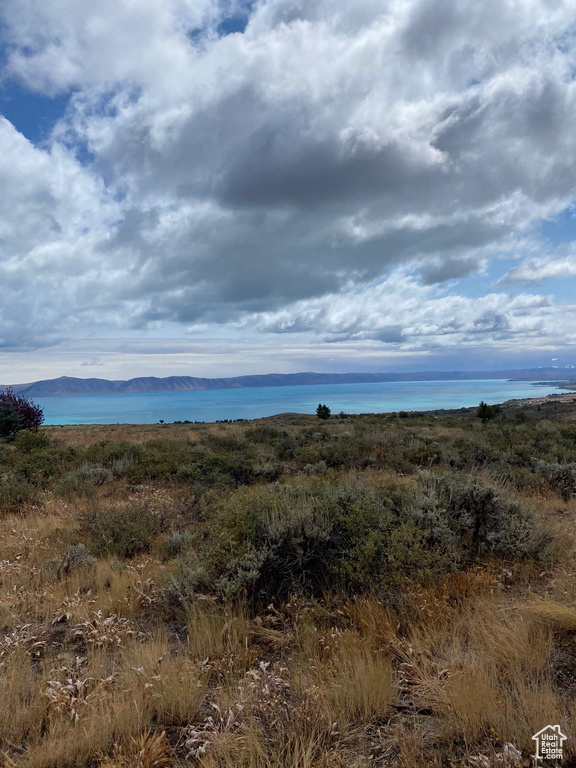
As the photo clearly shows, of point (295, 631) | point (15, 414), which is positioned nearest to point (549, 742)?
point (295, 631)

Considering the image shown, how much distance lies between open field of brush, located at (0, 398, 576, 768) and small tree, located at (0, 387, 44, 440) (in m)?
17.2

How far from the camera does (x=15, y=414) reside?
21.8m

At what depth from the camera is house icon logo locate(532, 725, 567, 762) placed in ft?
7.41

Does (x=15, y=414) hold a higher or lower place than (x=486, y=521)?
higher

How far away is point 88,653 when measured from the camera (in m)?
3.40

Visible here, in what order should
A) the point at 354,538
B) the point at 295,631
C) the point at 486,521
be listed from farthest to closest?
the point at 486,521 < the point at 354,538 < the point at 295,631

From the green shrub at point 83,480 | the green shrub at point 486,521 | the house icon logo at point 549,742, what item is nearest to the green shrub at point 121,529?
the green shrub at point 83,480

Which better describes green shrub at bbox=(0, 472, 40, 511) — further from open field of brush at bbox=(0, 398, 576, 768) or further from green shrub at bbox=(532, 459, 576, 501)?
green shrub at bbox=(532, 459, 576, 501)

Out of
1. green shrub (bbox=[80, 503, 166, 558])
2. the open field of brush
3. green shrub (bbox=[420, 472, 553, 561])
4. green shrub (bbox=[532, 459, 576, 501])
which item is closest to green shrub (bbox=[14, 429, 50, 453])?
the open field of brush

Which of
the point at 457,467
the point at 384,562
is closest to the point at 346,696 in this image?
the point at 384,562

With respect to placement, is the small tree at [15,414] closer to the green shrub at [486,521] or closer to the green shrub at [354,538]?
the green shrub at [354,538]

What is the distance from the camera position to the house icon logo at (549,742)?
2.26 meters

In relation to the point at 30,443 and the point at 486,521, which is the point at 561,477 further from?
the point at 30,443

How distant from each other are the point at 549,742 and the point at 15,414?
25353mm
